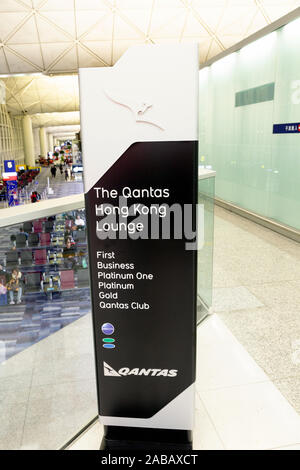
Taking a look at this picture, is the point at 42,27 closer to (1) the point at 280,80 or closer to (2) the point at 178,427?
(1) the point at 280,80

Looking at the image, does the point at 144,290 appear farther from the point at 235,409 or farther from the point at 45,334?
the point at 235,409

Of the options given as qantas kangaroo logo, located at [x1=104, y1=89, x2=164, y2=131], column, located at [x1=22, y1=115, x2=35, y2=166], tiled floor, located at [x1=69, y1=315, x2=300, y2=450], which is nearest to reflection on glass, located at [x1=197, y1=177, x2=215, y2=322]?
tiled floor, located at [x1=69, y1=315, x2=300, y2=450]

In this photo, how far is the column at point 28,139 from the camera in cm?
4394

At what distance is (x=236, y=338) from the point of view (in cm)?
394

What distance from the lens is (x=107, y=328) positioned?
238 cm

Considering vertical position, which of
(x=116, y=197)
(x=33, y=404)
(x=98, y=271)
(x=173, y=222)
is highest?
(x=116, y=197)

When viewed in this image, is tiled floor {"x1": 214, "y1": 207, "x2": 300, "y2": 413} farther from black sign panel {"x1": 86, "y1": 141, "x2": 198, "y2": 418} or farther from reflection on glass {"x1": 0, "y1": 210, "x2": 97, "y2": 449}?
reflection on glass {"x1": 0, "y1": 210, "x2": 97, "y2": 449}

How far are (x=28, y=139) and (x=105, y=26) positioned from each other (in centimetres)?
3310

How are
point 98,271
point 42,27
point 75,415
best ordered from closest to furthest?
point 98,271 < point 75,415 < point 42,27

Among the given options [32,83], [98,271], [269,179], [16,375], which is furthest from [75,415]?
[32,83]

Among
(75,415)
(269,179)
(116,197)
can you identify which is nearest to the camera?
(116,197)

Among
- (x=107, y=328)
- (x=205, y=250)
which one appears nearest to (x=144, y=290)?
(x=107, y=328)
